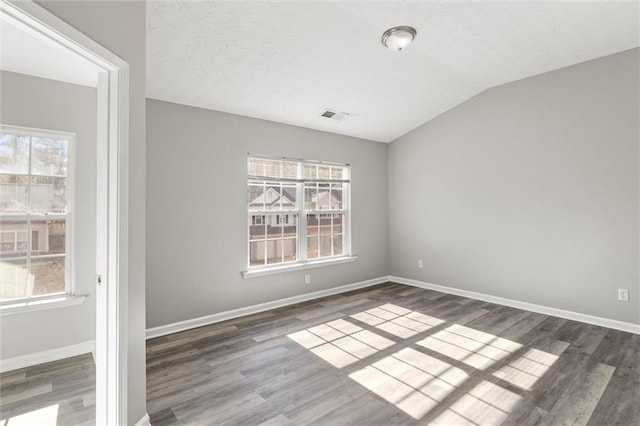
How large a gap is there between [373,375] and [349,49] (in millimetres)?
2881

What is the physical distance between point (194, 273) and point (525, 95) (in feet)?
15.0

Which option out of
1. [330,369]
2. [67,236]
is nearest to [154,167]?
Result: [67,236]

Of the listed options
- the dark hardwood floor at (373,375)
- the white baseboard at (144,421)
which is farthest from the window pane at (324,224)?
the white baseboard at (144,421)

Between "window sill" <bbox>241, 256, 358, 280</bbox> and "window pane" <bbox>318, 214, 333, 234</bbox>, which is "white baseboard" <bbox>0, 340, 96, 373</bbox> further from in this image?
"window pane" <bbox>318, 214, 333, 234</bbox>

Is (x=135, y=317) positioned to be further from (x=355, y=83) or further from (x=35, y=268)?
(x=355, y=83)

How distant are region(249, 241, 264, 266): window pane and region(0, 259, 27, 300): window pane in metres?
2.07

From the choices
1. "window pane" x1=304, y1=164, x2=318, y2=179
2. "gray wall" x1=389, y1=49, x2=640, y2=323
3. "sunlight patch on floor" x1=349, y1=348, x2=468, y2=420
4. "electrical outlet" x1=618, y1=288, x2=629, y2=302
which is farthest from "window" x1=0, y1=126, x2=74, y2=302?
"electrical outlet" x1=618, y1=288, x2=629, y2=302

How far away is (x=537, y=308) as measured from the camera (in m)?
3.88

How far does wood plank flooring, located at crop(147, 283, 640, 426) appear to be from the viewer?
1993mm

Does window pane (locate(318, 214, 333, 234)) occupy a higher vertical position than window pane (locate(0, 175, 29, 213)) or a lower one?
lower

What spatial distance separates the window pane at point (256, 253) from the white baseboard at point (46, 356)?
176cm

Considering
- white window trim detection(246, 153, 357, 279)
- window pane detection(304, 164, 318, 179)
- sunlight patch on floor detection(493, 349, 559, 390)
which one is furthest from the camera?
window pane detection(304, 164, 318, 179)

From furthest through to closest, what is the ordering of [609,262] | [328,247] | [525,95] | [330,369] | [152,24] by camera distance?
1. [328,247]
2. [525,95]
3. [609,262]
4. [330,369]
5. [152,24]

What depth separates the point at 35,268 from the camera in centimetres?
274
